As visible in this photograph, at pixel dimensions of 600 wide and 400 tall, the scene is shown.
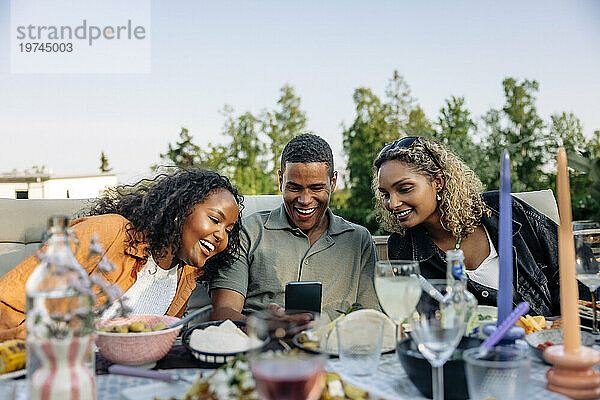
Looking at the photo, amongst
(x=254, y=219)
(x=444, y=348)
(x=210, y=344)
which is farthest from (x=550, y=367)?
(x=254, y=219)

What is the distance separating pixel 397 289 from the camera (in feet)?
3.61

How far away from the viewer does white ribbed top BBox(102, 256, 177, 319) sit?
1.82m

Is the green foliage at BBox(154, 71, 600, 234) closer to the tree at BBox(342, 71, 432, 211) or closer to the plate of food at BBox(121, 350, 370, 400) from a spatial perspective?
the tree at BBox(342, 71, 432, 211)

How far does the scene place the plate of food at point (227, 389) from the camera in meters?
0.80

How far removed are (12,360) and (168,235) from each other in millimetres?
873

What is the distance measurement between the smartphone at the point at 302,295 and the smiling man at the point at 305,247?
680mm

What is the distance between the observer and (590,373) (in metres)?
0.94

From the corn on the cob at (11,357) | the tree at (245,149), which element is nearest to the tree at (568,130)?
the tree at (245,149)

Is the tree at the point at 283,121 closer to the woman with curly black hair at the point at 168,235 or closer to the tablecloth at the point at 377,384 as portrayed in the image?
the woman with curly black hair at the point at 168,235

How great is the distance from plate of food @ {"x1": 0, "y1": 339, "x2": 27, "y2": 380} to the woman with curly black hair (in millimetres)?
568

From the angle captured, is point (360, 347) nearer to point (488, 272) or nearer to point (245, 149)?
point (488, 272)

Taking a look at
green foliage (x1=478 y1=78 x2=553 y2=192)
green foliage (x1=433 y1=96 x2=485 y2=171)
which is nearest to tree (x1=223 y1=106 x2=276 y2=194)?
green foliage (x1=433 y1=96 x2=485 y2=171)

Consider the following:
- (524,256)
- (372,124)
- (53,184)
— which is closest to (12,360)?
(524,256)

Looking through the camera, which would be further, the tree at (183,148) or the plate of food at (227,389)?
the tree at (183,148)
